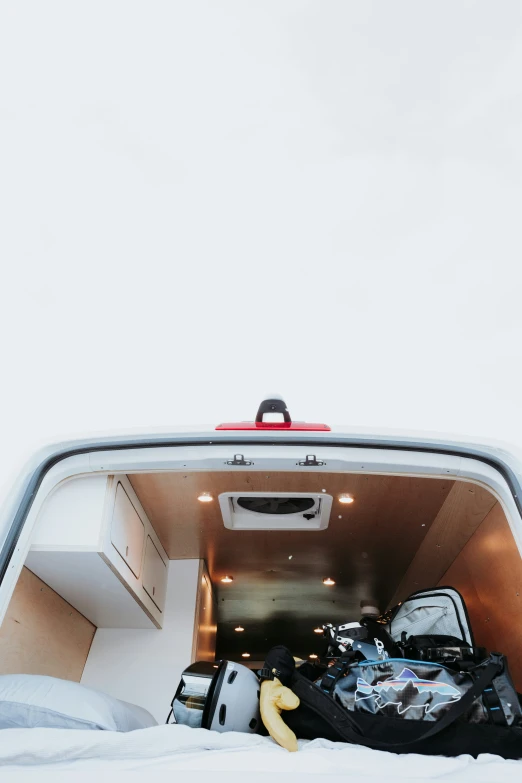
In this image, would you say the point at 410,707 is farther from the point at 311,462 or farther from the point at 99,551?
the point at 99,551

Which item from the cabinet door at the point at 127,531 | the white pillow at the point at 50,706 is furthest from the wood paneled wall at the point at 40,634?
the white pillow at the point at 50,706

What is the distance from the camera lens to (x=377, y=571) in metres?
3.41

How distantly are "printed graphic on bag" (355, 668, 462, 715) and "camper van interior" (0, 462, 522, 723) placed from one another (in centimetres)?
68

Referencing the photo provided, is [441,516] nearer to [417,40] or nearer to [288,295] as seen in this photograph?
[288,295]

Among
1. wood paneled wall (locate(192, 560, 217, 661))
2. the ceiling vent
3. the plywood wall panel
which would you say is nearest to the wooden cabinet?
wood paneled wall (locate(192, 560, 217, 661))

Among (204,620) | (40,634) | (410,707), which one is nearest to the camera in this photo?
(410,707)

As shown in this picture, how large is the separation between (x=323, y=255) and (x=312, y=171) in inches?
26.6

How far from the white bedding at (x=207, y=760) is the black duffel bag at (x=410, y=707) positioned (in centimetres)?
12

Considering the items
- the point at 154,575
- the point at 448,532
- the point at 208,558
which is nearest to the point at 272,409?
the point at 448,532

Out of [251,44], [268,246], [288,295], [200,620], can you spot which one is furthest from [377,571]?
[251,44]

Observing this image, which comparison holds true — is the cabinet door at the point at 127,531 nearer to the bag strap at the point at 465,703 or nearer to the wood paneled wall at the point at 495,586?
the bag strap at the point at 465,703

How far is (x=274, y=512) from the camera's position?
9.01 feet

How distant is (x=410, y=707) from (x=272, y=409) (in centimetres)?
96

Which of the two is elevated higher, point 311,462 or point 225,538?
point 225,538
